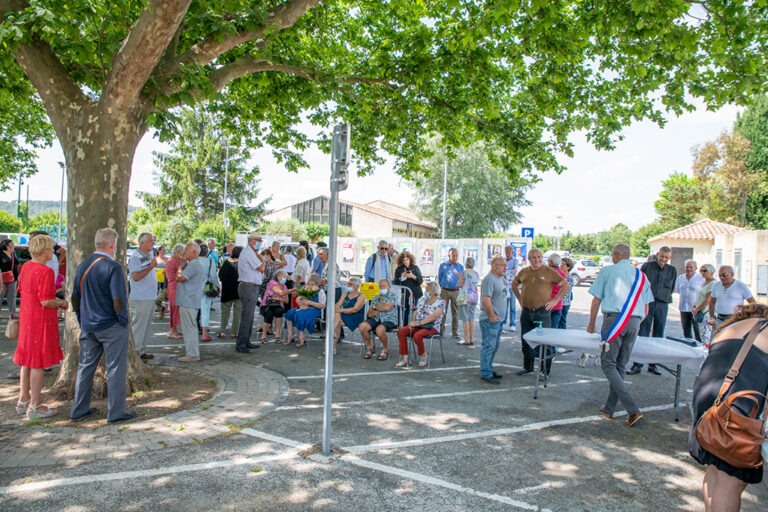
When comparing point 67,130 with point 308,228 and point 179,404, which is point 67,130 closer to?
point 179,404

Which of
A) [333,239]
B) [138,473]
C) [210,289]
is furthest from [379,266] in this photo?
[138,473]

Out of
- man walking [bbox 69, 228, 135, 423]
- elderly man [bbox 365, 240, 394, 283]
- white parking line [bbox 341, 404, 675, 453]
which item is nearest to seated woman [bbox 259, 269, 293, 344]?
elderly man [bbox 365, 240, 394, 283]

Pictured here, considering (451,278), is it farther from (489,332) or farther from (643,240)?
(643,240)

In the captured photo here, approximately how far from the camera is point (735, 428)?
272 centimetres

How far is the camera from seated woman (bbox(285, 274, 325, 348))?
948cm

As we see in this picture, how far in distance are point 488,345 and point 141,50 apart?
18.9ft

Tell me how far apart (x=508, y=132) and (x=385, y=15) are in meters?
3.38

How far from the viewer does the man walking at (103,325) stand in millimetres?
4969

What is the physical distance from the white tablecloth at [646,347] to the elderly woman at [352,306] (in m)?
3.56

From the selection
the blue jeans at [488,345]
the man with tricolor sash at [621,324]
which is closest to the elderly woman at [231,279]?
the blue jeans at [488,345]

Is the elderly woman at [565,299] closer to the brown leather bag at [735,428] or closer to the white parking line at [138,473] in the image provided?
the brown leather bag at [735,428]

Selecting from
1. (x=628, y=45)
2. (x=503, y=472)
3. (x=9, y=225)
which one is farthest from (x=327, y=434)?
(x=9, y=225)

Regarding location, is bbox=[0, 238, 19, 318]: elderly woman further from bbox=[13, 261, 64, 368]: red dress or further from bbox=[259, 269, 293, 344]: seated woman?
bbox=[13, 261, 64, 368]: red dress

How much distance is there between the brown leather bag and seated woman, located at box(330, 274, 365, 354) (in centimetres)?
656
